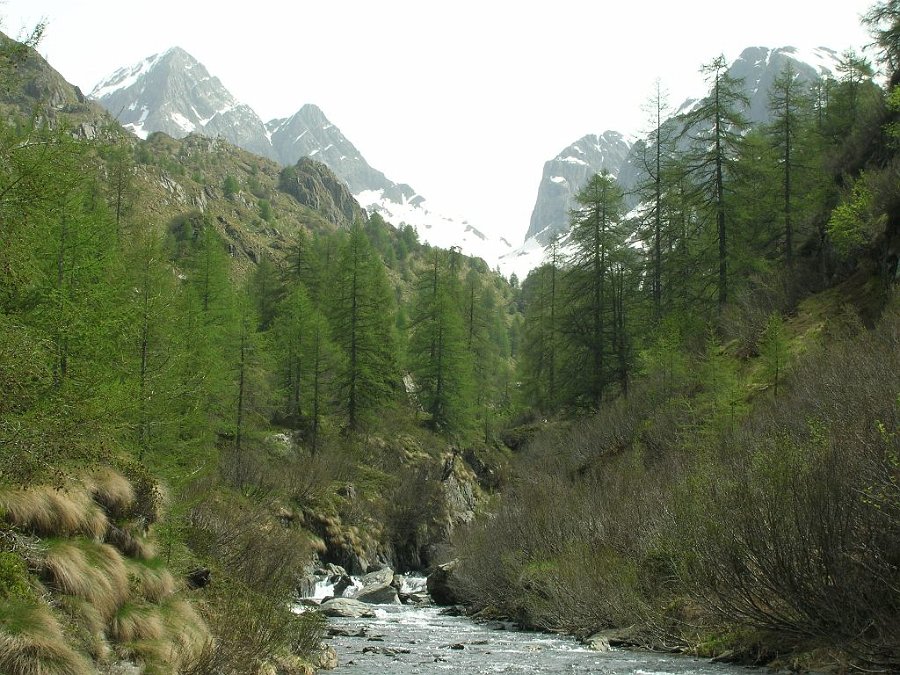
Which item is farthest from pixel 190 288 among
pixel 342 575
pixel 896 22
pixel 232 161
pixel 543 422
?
pixel 232 161

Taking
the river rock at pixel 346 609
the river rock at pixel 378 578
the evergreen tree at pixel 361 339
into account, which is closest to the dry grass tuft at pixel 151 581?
the river rock at pixel 346 609

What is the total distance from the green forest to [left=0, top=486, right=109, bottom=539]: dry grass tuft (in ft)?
0.14

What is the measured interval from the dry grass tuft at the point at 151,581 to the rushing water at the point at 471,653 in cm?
363

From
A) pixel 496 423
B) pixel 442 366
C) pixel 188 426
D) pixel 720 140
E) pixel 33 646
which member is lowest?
pixel 33 646

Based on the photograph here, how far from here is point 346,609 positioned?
20.9 meters

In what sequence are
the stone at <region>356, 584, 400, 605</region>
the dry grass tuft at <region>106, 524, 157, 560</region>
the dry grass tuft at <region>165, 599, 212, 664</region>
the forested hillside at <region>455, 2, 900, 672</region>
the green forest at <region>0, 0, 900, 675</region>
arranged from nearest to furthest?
1. the green forest at <region>0, 0, 900, 675</region>
2. the dry grass tuft at <region>165, 599, 212, 664</region>
3. the forested hillside at <region>455, 2, 900, 672</region>
4. the dry grass tuft at <region>106, 524, 157, 560</region>
5. the stone at <region>356, 584, 400, 605</region>

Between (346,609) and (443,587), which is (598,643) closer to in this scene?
(346,609)

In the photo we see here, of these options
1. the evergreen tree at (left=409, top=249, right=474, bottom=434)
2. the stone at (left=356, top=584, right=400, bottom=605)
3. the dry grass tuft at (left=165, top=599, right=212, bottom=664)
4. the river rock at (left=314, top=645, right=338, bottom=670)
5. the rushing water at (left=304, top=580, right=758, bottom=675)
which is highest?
the evergreen tree at (left=409, top=249, right=474, bottom=434)

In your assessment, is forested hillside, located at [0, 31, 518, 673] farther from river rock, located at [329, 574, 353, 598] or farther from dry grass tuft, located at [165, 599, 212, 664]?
river rock, located at [329, 574, 353, 598]

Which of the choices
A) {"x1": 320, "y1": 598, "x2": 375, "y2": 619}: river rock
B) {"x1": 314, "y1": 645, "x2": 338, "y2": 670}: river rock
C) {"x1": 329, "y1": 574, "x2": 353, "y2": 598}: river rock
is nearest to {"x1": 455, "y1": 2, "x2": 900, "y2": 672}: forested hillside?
{"x1": 320, "y1": 598, "x2": 375, "y2": 619}: river rock

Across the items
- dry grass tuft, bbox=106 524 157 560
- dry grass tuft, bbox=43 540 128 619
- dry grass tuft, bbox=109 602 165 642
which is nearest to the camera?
dry grass tuft, bbox=43 540 128 619

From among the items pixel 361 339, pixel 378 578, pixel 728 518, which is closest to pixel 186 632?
pixel 728 518

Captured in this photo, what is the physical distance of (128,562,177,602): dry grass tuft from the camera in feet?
32.9

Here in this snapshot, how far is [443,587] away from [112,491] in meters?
16.2
